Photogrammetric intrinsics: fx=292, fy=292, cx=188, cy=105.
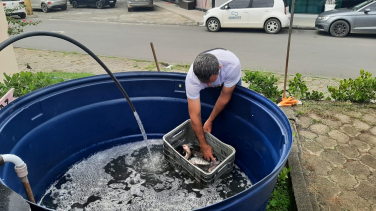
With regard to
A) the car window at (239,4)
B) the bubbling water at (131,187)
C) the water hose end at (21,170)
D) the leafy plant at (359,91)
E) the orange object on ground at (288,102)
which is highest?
the car window at (239,4)

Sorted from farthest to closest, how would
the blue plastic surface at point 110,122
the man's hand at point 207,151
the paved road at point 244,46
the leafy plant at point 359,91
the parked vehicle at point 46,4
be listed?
the parked vehicle at point 46,4
the paved road at point 244,46
the leafy plant at point 359,91
the man's hand at point 207,151
the blue plastic surface at point 110,122

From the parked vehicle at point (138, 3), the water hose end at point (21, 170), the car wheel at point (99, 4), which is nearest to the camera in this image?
the water hose end at point (21, 170)

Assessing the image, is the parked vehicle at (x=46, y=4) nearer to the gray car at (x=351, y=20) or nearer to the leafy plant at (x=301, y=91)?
the gray car at (x=351, y=20)

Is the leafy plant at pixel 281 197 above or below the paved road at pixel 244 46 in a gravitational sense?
below

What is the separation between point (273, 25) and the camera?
9.70 meters

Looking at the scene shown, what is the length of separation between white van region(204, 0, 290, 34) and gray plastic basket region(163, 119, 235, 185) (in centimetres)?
745

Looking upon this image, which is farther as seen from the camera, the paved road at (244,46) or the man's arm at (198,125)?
the paved road at (244,46)

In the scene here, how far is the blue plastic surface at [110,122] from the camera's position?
8.21ft

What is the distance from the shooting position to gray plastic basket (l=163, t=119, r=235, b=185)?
2.75m

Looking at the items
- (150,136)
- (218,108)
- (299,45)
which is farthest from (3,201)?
(299,45)

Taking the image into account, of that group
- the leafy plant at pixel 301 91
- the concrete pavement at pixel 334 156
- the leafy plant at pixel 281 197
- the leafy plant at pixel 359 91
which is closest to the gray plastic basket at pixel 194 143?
the leafy plant at pixel 281 197

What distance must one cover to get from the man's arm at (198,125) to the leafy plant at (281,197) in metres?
0.71

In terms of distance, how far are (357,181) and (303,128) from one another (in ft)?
3.28

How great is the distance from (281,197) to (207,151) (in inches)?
32.7
